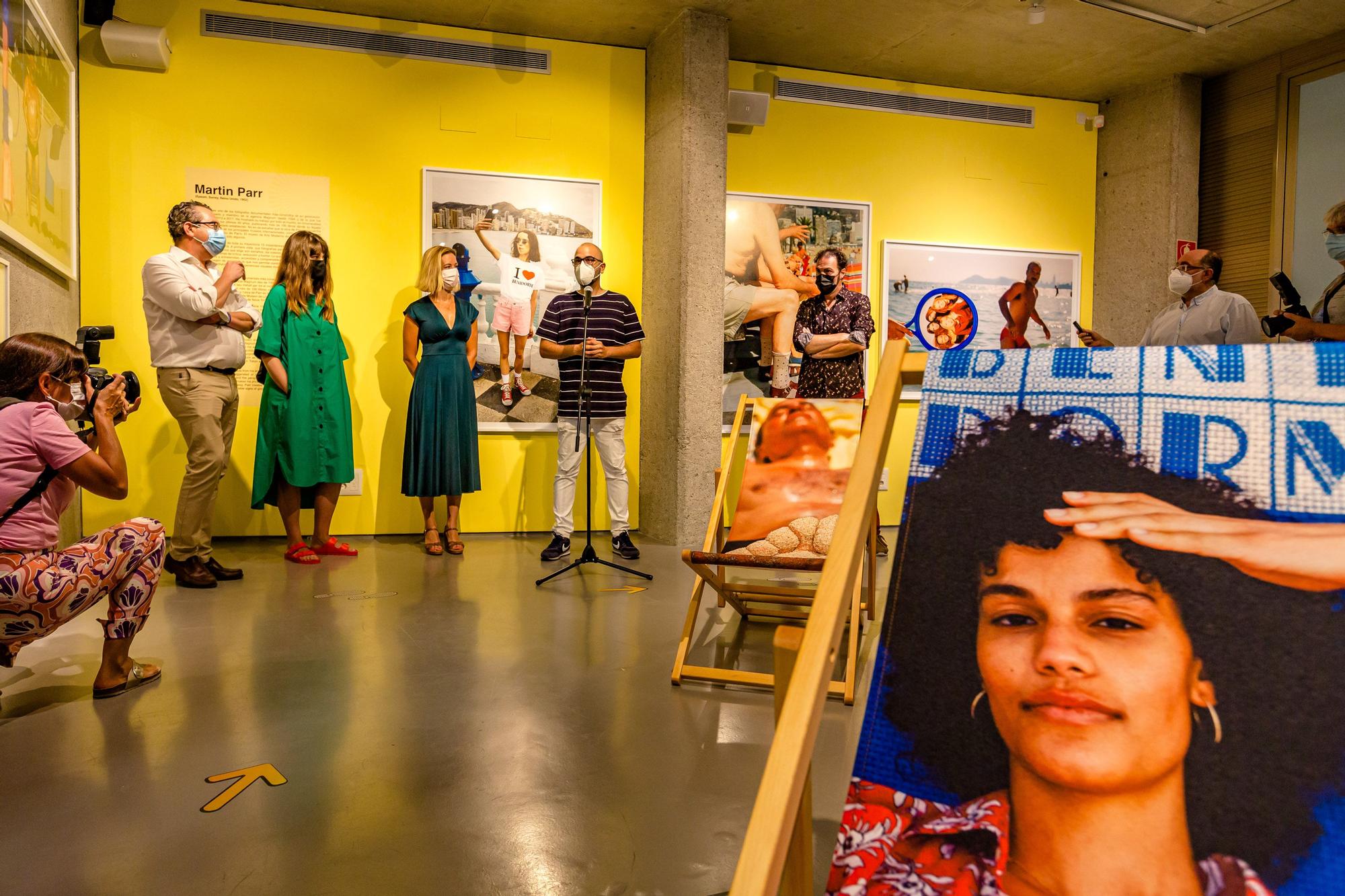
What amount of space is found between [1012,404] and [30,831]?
220 cm

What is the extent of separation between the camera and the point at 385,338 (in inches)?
240

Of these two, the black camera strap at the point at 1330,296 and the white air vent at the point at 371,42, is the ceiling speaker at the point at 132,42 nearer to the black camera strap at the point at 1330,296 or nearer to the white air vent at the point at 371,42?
the white air vent at the point at 371,42

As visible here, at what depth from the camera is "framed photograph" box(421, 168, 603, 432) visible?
6.12 m

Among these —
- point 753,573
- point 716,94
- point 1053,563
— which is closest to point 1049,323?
point 716,94

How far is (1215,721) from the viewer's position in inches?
43.0

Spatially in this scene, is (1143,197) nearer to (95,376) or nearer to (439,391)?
(439,391)

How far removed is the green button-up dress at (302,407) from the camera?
4.98m

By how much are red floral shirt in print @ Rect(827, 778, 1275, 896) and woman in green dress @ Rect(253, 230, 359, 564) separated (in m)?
4.44

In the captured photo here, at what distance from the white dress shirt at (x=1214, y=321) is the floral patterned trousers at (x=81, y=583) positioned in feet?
16.6

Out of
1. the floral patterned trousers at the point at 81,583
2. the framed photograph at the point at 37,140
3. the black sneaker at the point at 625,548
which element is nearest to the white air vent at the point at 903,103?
the black sneaker at the point at 625,548

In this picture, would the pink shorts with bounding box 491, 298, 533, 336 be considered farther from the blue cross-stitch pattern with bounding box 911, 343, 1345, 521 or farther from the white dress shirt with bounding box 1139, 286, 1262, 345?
the blue cross-stitch pattern with bounding box 911, 343, 1345, 521

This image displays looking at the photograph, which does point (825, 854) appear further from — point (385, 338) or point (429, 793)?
point (385, 338)

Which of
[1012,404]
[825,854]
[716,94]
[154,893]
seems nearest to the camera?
[1012,404]

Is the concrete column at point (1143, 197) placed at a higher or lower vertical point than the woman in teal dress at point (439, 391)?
higher
